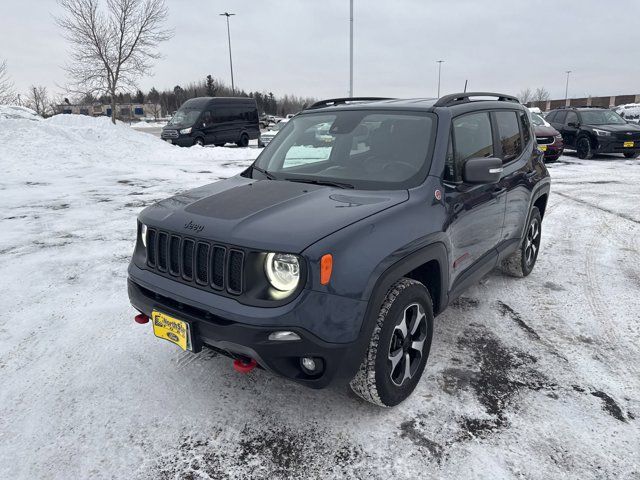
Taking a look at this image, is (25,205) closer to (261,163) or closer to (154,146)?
(261,163)

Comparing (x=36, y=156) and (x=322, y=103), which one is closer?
(x=322, y=103)

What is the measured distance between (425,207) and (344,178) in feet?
2.08

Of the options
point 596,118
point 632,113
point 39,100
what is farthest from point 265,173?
point 39,100

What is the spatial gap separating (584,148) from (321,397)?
16467 millimetres

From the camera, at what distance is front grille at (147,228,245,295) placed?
2402 mm

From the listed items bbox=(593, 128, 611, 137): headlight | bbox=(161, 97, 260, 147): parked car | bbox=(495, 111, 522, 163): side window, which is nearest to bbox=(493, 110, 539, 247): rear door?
bbox=(495, 111, 522, 163): side window

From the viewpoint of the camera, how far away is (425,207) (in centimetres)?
286

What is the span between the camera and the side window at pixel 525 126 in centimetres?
461

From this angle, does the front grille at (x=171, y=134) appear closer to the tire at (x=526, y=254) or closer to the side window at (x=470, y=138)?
the tire at (x=526, y=254)

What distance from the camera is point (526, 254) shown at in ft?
16.0

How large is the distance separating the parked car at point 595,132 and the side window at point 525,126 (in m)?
13.1

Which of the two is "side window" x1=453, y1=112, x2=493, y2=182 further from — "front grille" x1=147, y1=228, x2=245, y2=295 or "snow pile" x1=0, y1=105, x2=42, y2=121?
"snow pile" x1=0, y1=105, x2=42, y2=121

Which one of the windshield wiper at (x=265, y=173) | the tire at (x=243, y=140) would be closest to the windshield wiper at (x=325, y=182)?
Answer: the windshield wiper at (x=265, y=173)

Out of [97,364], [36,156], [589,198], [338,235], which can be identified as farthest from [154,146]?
[338,235]
